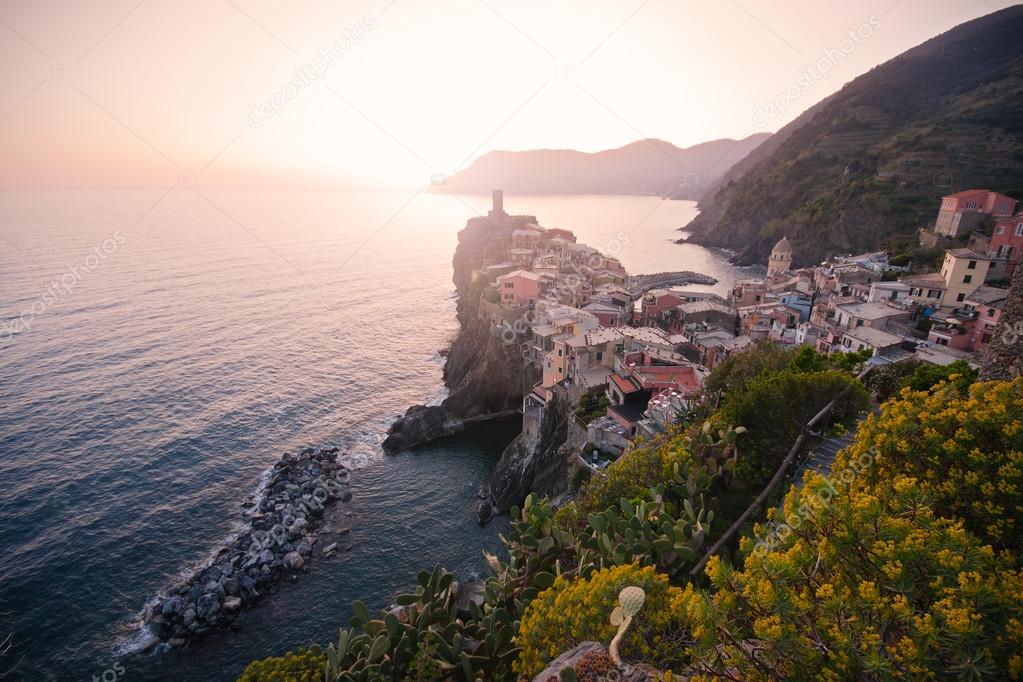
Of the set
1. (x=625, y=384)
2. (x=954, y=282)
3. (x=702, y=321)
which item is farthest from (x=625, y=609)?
(x=954, y=282)

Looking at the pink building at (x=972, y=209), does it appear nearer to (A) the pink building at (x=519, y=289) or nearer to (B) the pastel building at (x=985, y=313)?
(B) the pastel building at (x=985, y=313)

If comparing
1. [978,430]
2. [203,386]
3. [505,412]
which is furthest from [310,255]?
[978,430]

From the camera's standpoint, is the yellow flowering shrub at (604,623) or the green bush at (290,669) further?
the green bush at (290,669)

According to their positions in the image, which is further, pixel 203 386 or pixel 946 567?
pixel 203 386

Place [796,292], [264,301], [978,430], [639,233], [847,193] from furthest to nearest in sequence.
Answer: [639,233] < [847,193] < [264,301] < [796,292] < [978,430]

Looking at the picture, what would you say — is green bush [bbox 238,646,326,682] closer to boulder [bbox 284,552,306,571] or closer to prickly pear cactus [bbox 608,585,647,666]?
prickly pear cactus [bbox 608,585,647,666]

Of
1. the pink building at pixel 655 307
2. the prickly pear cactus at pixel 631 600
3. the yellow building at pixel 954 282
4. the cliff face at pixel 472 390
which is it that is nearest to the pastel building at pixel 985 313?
the yellow building at pixel 954 282

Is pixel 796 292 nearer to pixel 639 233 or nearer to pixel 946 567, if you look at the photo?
pixel 946 567

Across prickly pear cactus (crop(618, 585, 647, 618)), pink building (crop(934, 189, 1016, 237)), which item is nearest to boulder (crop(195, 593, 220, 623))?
prickly pear cactus (crop(618, 585, 647, 618))
